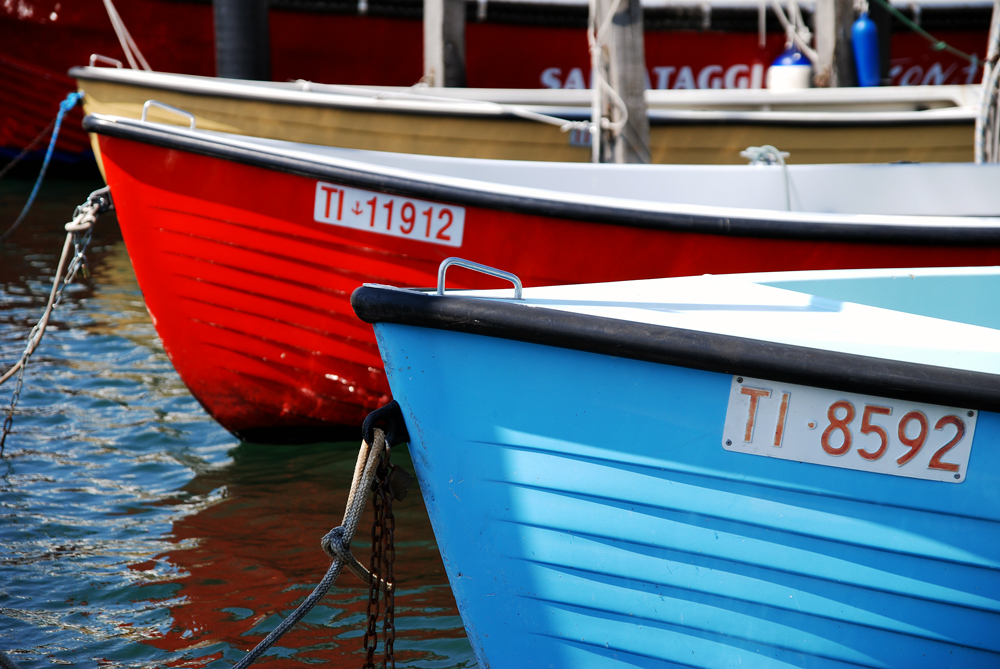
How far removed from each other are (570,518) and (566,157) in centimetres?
405

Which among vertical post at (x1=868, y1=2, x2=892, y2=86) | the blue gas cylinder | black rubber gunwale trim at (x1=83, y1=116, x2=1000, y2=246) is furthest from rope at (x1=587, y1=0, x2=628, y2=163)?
vertical post at (x1=868, y1=2, x2=892, y2=86)

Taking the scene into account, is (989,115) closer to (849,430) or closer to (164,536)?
(849,430)

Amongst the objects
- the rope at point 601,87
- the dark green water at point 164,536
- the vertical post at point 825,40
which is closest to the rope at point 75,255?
the dark green water at point 164,536

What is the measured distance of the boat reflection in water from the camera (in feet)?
10.00

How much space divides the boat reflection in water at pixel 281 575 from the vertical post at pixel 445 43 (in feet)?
13.5

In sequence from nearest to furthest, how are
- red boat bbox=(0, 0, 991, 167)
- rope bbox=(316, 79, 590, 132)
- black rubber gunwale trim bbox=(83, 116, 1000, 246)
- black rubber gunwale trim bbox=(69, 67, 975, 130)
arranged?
black rubber gunwale trim bbox=(83, 116, 1000, 246) < rope bbox=(316, 79, 590, 132) < black rubber gunwale trim bbox=(69, 67, 975, 130) < red boat bbox=(0, 0, 991, 167)

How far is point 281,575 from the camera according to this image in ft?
11.3

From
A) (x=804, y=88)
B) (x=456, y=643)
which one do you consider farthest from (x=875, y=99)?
(x=456, y=643)

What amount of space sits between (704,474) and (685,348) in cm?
31

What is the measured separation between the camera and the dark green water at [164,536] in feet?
10.0

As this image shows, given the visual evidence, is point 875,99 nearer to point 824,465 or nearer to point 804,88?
point 804,88

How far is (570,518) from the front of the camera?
2.30 meters

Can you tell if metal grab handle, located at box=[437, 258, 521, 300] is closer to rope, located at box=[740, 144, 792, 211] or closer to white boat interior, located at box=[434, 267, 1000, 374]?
white boat interior, located at box=[434, 267, 1000, 374]

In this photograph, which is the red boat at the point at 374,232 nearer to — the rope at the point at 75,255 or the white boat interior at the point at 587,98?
the rope at the point at 75,255
